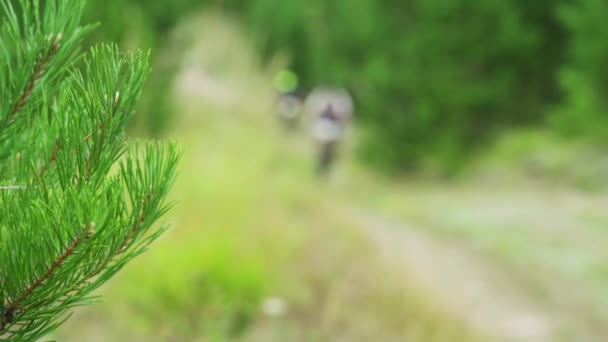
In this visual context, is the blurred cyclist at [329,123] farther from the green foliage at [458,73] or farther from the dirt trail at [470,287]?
the dirt trail at [470,287]

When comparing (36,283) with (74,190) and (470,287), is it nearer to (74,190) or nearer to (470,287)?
(74,190)

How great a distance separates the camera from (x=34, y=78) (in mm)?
1219

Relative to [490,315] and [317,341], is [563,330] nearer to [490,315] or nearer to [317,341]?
[490,315]

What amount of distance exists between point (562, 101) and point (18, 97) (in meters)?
14.2

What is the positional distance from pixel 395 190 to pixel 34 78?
13.8 metres

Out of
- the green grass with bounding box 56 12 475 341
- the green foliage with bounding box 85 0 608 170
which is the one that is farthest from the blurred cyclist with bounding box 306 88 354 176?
the green grass with bounding box 56 12 475 341

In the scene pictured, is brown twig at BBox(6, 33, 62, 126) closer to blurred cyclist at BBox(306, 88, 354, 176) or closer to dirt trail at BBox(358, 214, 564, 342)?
dirt trail at BBox(358, 214, 564, 342)

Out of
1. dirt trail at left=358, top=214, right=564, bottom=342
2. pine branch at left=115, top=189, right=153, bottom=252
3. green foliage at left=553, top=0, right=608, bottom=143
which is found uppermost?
green foliage at left=553, top=0, right=608, bottom=143

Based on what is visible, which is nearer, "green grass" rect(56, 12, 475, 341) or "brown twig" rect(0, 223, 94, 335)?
"brown twig" rect(0, 223, 94, 335)

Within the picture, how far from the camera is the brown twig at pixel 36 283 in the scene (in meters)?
1.03

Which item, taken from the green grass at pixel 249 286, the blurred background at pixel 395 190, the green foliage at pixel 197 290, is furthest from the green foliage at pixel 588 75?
the green foliage at pixel 197 290

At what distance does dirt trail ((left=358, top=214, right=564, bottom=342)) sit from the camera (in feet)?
16.7

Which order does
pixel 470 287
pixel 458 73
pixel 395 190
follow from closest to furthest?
pixel 470 287
pixel 458 73
pixel 395 190

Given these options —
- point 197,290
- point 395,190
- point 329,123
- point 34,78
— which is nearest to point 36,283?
point 34,78
